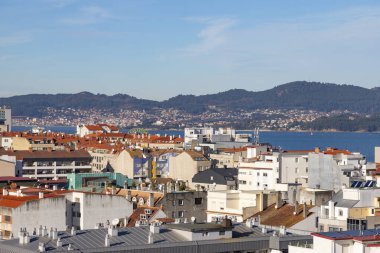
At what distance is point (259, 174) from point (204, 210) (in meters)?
22.3

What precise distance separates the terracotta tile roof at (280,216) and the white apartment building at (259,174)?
1047 inches

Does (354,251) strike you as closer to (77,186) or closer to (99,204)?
(99,204)

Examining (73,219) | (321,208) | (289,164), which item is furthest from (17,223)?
(289,164)

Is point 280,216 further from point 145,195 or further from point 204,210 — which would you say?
point 145,195

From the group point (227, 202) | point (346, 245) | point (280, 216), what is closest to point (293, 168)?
point (227, 202)

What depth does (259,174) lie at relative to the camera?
81.6m

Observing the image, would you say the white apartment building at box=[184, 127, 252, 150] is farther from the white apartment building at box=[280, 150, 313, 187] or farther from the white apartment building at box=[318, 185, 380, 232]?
the white apartment building at box=[318, 185, 380, 232]

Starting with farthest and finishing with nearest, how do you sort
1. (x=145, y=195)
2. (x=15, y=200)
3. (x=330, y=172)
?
(x=330, y=172)
(x=145, y=195)
(x=15, y=200)

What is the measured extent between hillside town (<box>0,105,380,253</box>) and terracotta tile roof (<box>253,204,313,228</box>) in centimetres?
6

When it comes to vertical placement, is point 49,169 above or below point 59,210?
below

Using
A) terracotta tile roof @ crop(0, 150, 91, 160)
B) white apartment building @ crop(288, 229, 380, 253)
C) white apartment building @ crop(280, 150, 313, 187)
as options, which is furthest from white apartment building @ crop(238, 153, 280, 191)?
white apartment building @ crop(288, 229, 380, 253)

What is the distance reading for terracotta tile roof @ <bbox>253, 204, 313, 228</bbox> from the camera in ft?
157

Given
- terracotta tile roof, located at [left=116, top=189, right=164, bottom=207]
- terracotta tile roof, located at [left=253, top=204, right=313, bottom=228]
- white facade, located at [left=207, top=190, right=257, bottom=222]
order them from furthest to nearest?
terracotta tile roof, located at [left=116, top=189, right=164, bottom=207] < white facade, located at [left=207, top=190, right=257, bottom=222] < terracotta tile roof, located at [left=253, top=204, right=313, bottom=228]

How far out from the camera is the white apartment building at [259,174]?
79875 mm
